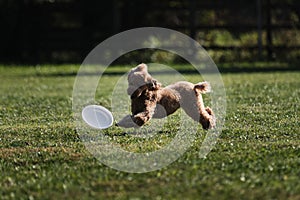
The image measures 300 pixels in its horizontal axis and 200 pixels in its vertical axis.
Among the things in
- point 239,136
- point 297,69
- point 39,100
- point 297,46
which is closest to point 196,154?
point 239,136

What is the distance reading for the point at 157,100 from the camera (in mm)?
7258

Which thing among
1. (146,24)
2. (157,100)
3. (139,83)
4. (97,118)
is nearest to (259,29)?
(146,24)

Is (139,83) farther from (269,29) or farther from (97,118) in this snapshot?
(269,29)

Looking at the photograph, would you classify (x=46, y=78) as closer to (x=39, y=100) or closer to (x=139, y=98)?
(x=39, y=100)

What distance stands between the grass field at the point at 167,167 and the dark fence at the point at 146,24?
10.6 meters

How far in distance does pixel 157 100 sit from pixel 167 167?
184 centimetres

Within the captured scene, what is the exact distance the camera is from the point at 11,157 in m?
6.18

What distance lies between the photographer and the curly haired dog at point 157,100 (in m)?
7.07

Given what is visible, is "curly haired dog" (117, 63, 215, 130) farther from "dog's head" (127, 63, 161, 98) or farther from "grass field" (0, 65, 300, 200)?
"grass field" (0, 65, 300, 200)

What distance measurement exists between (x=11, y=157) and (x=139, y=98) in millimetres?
1576

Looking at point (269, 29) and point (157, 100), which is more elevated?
point (157, 100)

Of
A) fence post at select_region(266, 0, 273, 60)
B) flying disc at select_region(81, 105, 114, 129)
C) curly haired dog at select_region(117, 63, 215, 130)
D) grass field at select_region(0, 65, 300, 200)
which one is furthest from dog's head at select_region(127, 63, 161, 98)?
fence post at select_region(266, 0, 273, 60)

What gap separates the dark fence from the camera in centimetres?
2045

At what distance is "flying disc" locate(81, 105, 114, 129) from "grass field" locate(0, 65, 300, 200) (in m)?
0.21
